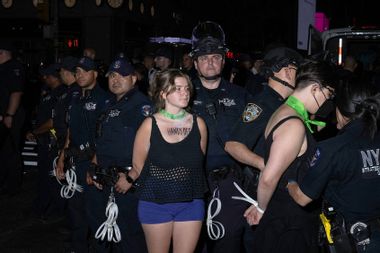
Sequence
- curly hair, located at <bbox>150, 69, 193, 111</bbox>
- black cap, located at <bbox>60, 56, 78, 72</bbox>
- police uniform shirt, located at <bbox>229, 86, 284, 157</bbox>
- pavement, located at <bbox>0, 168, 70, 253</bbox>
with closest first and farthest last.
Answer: police uniform shirt, located at <bbox>229, 86, 284, 157</bbox> → curly hair, located at <bbox>150, 69, 193, 111</bbox> → pavement, located at <bbox>0, 168, 70, 253</bbox> → black cap, located at <bbox>60, 56, 78, 72</bbox>

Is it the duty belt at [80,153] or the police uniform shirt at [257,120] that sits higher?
the police uniform shirt at [257,120]

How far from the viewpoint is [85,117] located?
544 cm

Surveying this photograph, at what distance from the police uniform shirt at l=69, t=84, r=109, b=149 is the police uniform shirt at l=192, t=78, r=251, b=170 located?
121cm

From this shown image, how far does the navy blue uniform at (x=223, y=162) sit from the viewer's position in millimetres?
4676

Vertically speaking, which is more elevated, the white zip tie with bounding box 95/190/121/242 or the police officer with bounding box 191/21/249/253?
the police officer with bounding box 191/21/249/253

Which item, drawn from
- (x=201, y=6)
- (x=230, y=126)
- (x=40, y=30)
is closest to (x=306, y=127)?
(x=230, y=126)

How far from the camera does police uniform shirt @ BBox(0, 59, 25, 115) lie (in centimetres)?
784

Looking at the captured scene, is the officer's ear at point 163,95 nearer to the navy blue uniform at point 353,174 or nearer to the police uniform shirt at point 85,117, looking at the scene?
the police uniform shirt at point 85,117

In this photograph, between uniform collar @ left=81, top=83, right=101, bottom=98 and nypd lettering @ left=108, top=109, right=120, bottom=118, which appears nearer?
nypd lettering @ left=108, top=109, right=120, bottom=118

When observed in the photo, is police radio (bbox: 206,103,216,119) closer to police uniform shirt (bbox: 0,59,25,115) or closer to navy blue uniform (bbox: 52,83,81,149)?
navy blue uniform (bbox: 52,83,81,149)

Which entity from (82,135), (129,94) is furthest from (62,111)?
→ (129,94)

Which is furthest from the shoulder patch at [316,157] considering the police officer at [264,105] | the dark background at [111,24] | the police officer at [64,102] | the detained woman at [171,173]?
the dark background at [111,24]

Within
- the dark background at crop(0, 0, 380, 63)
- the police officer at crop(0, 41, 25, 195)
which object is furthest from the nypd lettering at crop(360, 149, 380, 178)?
the dark background at crop(0, 0, 380, 63)

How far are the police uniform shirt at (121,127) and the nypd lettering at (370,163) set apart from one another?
227 cm
